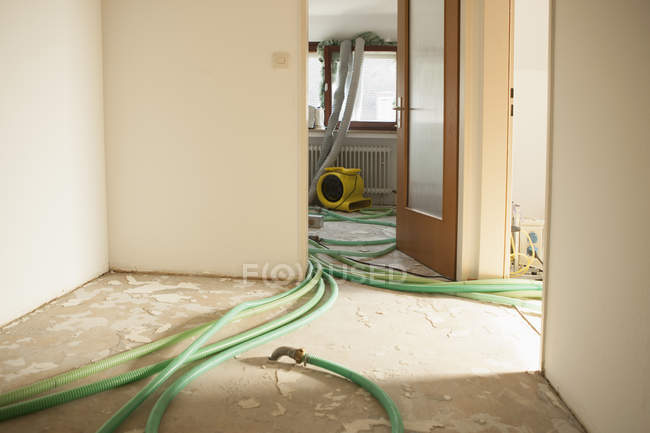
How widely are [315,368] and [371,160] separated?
5300mm

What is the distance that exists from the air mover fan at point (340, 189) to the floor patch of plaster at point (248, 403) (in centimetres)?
463

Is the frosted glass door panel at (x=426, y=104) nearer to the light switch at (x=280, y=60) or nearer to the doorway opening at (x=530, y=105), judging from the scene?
the doorway opening at (x=530, y=105)

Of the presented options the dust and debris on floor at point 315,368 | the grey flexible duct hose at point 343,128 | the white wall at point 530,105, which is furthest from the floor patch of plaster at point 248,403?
the grey flexible duct hose at point 343,128

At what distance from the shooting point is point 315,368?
1.68 m

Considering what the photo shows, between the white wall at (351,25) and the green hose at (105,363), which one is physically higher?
the white wall at (351,25)

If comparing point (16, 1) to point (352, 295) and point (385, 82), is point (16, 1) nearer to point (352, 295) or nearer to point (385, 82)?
point (352, 295)

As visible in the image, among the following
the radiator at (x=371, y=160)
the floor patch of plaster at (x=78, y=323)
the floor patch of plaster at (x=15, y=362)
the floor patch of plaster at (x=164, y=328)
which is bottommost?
the floor patch of plaster at (x=164, y=328)

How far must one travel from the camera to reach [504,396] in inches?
58.9

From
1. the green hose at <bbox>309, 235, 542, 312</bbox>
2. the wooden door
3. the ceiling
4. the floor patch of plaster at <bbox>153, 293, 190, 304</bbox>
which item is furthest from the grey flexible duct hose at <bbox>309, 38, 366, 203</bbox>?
the floor patch of plaster at <bbox>153, 293, 190, 304</bbox>

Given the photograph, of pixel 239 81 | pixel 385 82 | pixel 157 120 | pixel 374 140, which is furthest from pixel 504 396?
pixel 385 82

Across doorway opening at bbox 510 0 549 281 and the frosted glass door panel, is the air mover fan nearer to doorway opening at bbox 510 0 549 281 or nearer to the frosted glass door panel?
the frosted glass door panel

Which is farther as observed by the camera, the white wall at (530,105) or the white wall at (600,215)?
the white wall at (530,105)

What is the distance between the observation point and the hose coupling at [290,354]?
64.7 inches

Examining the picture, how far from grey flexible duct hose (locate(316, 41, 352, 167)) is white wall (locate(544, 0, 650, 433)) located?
5054mm
